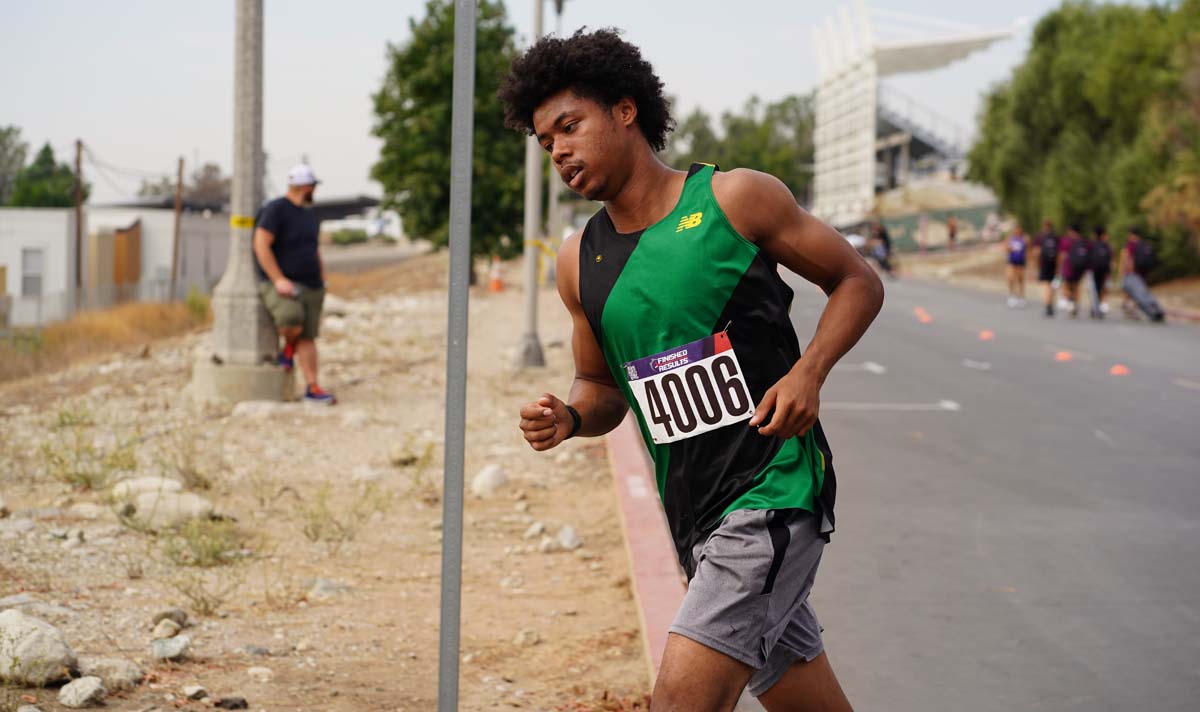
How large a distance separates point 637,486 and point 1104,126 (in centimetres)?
4323

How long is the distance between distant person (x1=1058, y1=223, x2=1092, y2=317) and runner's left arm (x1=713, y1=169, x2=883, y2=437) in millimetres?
26269

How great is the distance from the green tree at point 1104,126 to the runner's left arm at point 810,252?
3229cm

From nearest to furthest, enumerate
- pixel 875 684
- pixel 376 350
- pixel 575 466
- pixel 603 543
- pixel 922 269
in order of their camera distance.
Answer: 1. pixel 875 684
2. pixel 603 543
3. pixel 575 466
4. pixel 376 350
5. pixel 922 269

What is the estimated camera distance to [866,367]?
59.6 ft

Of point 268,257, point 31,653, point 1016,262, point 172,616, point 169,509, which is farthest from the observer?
point 1016,262

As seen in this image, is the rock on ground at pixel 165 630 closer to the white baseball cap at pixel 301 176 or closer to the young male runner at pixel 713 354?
the young male runner at pixel 713 354

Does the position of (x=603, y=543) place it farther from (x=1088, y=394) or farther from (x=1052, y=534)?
(x=1088, y=394)

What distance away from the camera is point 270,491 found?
8586mm

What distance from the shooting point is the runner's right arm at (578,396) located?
346cm

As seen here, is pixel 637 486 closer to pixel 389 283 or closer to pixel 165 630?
pixel 165 630

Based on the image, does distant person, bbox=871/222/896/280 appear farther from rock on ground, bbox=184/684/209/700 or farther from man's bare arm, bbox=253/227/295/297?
rock on ground, bbox=184/684/209/700

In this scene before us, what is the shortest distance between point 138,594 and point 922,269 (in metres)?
55.9

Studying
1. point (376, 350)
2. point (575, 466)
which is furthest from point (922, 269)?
point (575, 466)

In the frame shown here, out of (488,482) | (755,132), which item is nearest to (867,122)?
(755,132)
